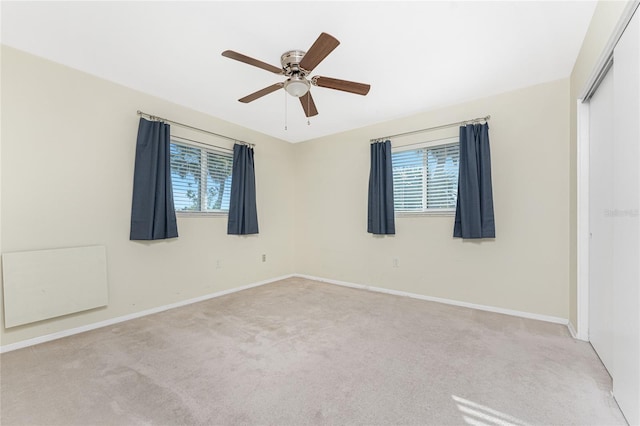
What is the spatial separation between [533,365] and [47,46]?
4.61m

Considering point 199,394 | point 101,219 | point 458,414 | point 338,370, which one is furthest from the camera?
point 101,219

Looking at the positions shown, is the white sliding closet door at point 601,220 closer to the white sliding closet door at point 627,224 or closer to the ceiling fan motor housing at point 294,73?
the white sliding closet door at point 627,224

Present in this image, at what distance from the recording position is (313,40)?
2117 mm

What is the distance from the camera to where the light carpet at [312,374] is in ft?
4.71

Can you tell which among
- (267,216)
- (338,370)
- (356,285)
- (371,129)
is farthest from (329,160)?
(338,370)

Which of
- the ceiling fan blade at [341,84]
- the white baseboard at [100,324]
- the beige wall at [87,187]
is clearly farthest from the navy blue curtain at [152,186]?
the ceiling fan blade at [341,84]

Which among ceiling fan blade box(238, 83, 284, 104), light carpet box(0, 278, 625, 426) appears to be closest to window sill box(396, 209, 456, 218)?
light carpet box(0, 278, 625, 426)

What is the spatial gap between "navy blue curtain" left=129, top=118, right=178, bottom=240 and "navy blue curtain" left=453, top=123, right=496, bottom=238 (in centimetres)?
349

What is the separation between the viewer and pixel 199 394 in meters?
1.60

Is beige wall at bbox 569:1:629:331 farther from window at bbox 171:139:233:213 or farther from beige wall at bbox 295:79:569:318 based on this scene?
window at bbox 171:139:233:213

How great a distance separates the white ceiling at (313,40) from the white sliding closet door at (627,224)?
696mm

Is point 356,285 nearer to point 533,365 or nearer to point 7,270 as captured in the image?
point 533,365

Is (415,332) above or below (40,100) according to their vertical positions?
below

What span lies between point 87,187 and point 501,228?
4.46m
